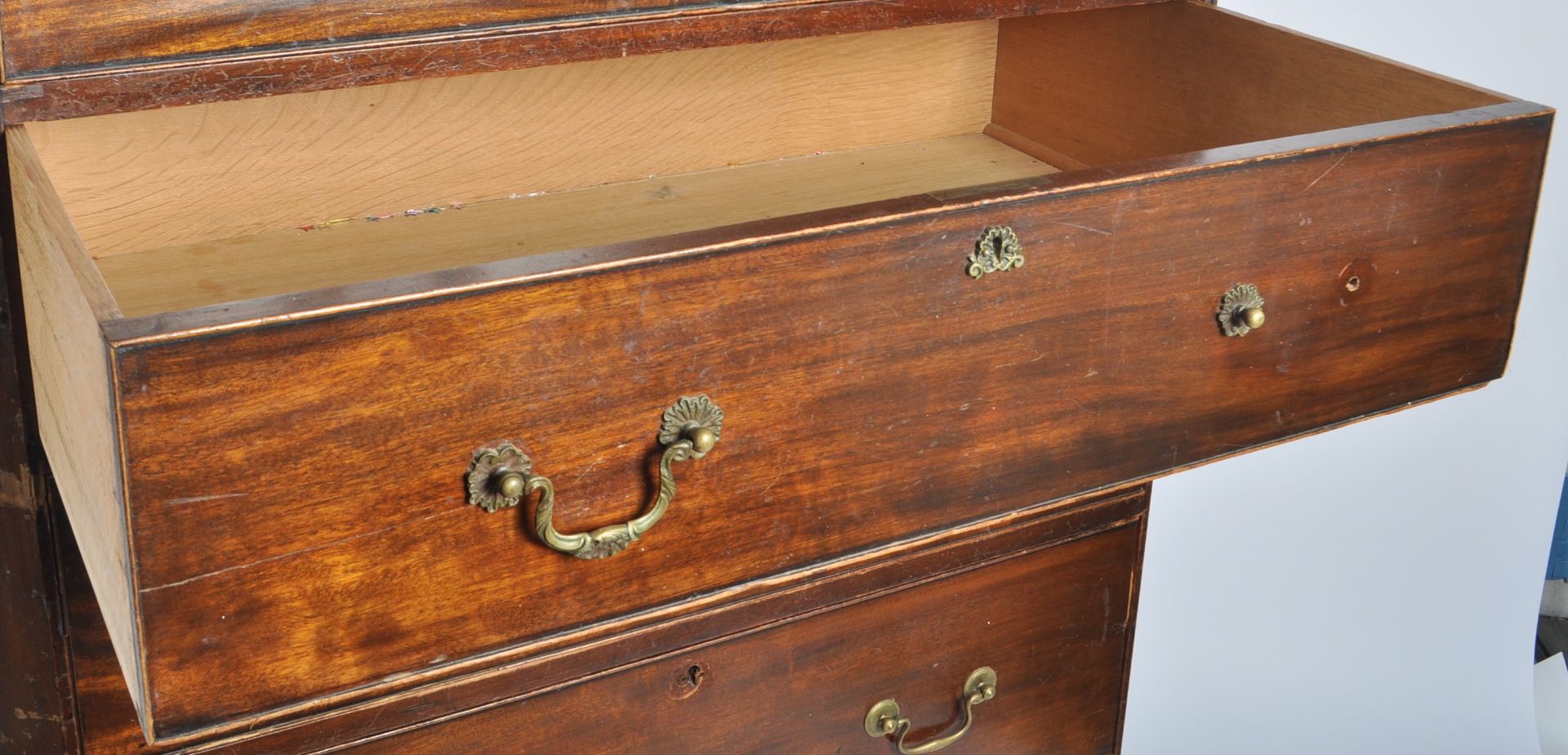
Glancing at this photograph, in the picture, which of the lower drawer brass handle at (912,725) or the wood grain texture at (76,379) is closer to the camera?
the wood grain texture at (76,379)

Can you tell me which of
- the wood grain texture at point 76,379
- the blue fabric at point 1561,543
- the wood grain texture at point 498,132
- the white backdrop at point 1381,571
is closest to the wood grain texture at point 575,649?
the wood grain texture at point 76,379

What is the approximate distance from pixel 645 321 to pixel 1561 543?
205 cm

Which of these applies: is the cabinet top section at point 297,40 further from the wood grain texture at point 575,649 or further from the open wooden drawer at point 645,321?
the wood grain texture at point 575,649

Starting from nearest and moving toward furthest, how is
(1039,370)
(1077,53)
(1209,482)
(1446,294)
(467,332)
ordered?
(467,332), (1039,370), (1446,294), (1077,53), (1209,482)

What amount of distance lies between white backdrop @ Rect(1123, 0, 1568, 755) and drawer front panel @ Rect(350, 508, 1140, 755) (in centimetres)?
74

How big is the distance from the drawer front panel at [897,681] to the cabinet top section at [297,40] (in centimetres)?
38

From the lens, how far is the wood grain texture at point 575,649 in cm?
93

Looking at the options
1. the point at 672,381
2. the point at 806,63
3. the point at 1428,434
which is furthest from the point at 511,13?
the point at 1428,434

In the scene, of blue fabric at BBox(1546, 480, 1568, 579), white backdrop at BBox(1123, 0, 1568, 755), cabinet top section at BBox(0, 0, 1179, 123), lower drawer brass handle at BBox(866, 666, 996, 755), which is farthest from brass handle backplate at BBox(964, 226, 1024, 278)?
blue fabric at BBox(1546, 480, 1568, 579)

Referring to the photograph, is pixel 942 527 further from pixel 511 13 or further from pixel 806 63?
pixel 806 63

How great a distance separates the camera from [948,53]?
147cm

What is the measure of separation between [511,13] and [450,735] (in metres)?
0.42

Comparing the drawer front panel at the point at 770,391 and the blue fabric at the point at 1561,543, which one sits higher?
the blue fabric at the point at 1561,543

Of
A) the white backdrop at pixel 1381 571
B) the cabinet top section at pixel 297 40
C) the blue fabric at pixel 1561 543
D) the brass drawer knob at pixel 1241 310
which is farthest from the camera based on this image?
the blue fabric at pixel 1561 543
